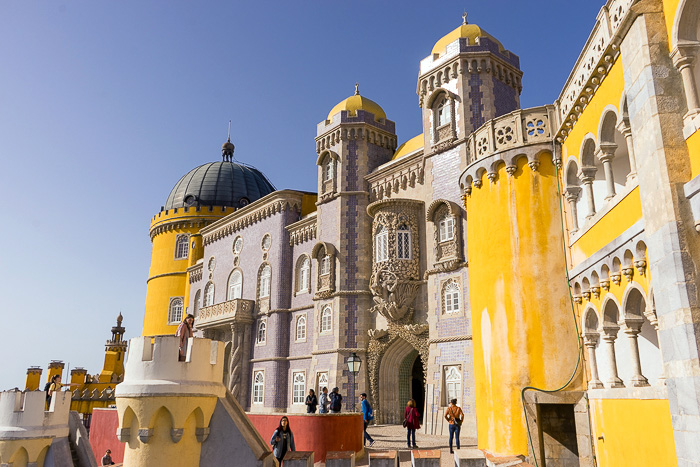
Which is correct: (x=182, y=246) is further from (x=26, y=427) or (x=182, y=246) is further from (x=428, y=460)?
(x=428, y=460)

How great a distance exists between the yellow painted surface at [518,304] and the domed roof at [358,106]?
15.4 meters

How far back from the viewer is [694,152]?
22.1 feet

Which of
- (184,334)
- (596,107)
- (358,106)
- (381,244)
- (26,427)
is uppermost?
(358,106)

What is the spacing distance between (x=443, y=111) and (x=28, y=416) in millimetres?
17543

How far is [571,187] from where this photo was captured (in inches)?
464

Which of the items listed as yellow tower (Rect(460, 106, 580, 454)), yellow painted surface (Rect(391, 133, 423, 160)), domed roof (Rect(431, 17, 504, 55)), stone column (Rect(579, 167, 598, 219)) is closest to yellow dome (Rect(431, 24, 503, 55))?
domed roof (Rect(431, 17, 504, 55))

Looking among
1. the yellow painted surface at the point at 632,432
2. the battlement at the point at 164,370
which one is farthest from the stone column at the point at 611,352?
the battlement at the point at 164,370

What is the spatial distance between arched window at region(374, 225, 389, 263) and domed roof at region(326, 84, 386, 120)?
22.5 ft

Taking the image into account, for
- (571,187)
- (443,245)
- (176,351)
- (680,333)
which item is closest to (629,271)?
(680,333)

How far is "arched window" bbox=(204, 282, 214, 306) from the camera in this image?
3645 centimetres

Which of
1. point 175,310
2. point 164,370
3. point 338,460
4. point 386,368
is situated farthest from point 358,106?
point 175,310

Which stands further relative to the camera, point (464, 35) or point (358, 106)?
point (358, 106)

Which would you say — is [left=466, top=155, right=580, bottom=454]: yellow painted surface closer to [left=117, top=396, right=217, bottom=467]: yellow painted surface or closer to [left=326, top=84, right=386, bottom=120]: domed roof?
[left=117, top=396, right=217, bottom=467]: yellow painted surface

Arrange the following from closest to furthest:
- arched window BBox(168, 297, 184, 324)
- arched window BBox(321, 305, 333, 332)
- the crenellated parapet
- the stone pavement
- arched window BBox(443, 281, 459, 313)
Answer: the crenellated parapet, the stone pavement, arched window BBox(443, 281, 459, 313), arched window BBox(321, 305, 333, 332), arched window BBox(168, 297, 184, 324)
